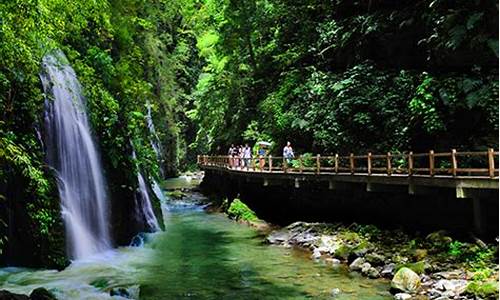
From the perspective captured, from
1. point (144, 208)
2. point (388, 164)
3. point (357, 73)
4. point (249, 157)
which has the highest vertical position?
point (357, 73)

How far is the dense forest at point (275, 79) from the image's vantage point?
11.9 m

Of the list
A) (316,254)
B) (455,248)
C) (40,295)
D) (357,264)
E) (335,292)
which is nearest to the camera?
(40,295)

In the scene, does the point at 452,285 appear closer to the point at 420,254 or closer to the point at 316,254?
the point at 420,254

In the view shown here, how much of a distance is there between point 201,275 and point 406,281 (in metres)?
5.53

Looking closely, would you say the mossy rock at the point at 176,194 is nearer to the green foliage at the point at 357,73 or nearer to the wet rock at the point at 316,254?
the green foliage at the point at 357,73

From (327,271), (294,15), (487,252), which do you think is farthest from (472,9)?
(294,15)

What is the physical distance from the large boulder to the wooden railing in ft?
10.3

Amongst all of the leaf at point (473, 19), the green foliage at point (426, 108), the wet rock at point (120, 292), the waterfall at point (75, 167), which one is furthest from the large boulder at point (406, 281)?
the waterfall at point (75, 167)

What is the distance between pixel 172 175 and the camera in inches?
2201

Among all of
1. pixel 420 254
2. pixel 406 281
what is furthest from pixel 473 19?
pixel 406 281

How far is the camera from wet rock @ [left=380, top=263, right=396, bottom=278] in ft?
42.2

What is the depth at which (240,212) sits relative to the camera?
25.4 meters

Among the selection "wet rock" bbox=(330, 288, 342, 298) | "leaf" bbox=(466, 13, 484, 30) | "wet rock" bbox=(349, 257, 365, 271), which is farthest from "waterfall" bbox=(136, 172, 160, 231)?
"leaf" bbox=(466, 13, 484, 30)

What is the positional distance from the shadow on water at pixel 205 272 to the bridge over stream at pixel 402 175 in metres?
3.67
